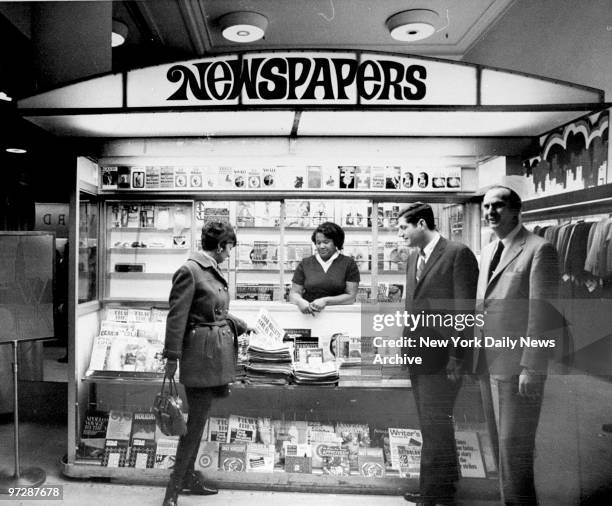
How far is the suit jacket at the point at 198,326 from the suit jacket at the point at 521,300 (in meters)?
1.42

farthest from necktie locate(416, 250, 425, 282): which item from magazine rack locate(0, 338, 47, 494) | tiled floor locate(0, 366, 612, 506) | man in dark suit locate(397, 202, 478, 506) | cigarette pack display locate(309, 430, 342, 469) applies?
magazine rack locate(0, 338, 47, 494)

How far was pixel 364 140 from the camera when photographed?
2914mm

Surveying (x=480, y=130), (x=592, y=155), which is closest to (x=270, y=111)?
(x=480, y=130)

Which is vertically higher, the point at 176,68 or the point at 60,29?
the point at 60,29

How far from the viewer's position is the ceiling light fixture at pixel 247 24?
2.70 m

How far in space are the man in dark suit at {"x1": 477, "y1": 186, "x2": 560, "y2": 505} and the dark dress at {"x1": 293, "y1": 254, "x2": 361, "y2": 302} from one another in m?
0.98

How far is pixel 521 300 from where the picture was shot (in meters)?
2.41

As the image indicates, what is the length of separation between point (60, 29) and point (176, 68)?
80 cm

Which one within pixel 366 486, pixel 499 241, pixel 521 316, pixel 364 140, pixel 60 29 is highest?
pixel 60 29

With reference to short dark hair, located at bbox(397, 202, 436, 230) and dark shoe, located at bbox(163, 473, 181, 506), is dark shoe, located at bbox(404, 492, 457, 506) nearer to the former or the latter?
dark shoe, located at bbox(163, 473, 181, 506)

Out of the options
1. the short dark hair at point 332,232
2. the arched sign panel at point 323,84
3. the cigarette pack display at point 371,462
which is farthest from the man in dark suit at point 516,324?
the short dark hair at point 332,232

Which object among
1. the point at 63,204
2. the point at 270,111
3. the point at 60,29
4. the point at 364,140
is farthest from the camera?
the point at 63,204

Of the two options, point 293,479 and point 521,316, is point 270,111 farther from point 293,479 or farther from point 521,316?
point 293,479

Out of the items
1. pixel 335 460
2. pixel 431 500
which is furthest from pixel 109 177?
pixel 431 500
